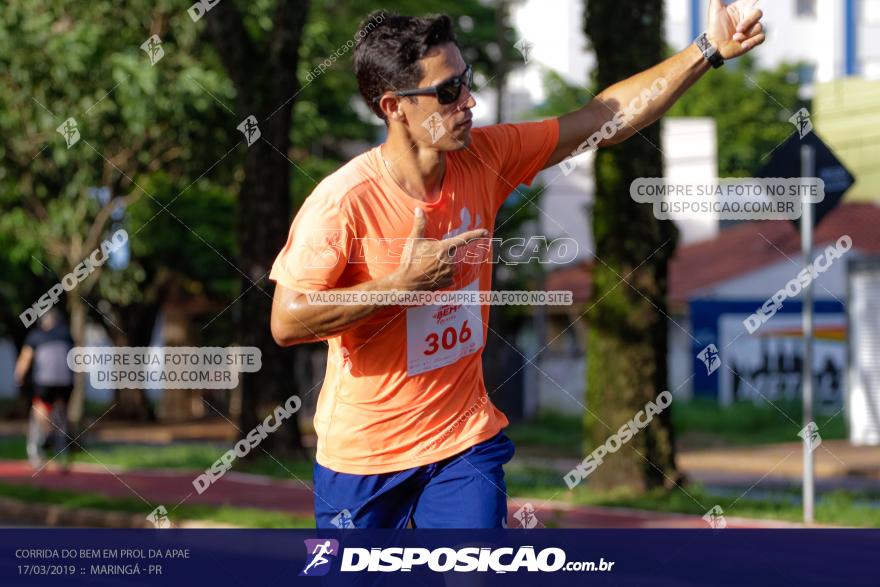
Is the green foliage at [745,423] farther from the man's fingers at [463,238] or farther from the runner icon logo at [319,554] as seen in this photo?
the man's fingers at [463,238]

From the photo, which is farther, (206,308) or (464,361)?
(206,308)

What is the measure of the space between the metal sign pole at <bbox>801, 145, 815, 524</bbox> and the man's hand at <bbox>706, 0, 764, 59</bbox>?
5399 millimetres

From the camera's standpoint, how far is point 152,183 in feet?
76.6

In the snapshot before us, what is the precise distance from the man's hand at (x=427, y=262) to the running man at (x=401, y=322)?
0.16 ft

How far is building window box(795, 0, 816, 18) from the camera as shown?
52497 mm

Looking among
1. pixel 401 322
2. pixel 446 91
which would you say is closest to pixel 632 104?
pixel 446 91

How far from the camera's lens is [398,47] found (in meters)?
4.25

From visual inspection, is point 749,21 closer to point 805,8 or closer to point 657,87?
point 657,87

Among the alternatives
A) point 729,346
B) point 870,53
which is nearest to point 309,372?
point 729,346

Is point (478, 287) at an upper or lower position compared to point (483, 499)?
upper

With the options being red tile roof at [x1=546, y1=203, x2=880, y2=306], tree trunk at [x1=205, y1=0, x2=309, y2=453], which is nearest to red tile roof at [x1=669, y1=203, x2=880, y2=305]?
red tile roof at [x1=546, y1=203, x2=880, y2=306]

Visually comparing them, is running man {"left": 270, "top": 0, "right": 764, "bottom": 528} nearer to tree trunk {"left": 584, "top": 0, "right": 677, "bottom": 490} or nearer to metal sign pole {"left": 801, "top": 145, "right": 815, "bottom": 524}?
metal sign pole {"left": 801, "top": 145, "right": 815, "bottom": 524}

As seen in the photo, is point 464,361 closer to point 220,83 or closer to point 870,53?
point 220,83

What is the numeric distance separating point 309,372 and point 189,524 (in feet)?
69.4
